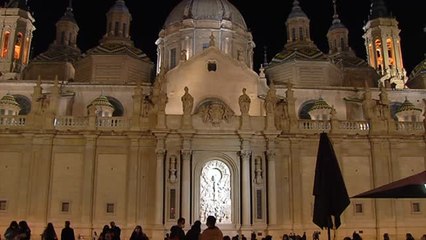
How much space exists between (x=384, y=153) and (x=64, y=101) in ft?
86.7

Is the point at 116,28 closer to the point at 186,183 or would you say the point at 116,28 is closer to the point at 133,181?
the point at 133,181

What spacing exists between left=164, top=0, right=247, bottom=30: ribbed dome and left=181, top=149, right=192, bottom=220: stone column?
2163cm

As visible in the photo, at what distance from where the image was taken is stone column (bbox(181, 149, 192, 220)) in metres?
32.9

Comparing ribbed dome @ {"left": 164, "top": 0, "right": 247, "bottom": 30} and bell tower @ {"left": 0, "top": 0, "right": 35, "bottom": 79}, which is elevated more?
ribbed dome @ {"left": 164, "top": 0, "right": 247, "bottom": 30}

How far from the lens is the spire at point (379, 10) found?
5741 cm

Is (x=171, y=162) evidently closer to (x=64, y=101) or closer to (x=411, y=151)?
(x=64, y=101)

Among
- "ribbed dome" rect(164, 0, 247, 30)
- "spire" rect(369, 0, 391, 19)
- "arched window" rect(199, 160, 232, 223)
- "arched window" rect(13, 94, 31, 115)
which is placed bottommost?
"arched window" rect(199, 160, 232, 223)

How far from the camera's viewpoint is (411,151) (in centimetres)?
3734

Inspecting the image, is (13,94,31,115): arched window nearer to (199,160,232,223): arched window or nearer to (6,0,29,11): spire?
(6,0,29,11): spire

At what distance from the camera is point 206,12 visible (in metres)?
51.7

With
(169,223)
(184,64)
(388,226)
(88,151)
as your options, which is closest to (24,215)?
(88,151)

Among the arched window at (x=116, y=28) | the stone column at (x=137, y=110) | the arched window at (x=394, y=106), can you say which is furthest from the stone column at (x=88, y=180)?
the arched window at (x=394, y=106)

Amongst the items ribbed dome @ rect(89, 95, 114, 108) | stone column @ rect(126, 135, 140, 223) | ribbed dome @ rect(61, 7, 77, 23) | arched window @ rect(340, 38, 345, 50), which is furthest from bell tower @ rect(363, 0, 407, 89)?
ribbed dome @ rect(61, 7, 77, 23)

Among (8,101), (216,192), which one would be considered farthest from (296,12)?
(8,101)
